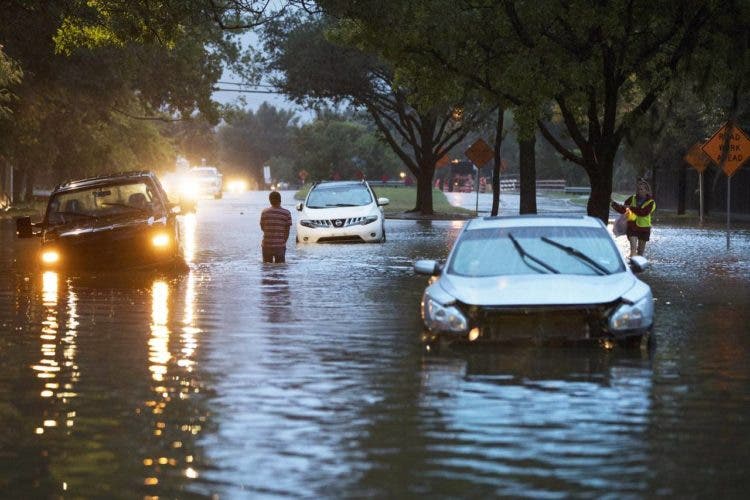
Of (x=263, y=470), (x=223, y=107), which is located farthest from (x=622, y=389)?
(x=223, y=107)

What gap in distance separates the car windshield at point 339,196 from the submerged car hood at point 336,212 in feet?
1.48

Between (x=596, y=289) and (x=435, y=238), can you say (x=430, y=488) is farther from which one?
(x=435, y=238)

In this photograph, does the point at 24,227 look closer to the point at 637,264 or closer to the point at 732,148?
the point at 637,264

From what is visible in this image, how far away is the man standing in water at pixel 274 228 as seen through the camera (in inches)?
1018

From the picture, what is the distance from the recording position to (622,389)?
458 inches

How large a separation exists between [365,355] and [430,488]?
6.19 metres

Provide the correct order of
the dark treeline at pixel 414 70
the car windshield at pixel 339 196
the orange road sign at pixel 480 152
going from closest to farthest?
the dark treeline at pixel 414 70, the car windshield at pixel 339 196, the orange road sign at pixel 480 152

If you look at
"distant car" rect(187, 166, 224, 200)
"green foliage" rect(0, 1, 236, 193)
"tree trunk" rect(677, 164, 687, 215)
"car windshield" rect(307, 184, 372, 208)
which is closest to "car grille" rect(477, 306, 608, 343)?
"green foliage" rect(0, 1, 236, 193)

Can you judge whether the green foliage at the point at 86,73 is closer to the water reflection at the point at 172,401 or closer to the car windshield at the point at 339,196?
the car windshield at the point at 339,196

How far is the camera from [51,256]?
2427 centimetres

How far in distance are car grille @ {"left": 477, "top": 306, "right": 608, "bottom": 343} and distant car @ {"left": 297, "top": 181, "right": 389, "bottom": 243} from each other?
71.4 feet

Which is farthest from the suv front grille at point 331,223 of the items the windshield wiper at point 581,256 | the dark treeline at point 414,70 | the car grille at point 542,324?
the car grille at point 542,324

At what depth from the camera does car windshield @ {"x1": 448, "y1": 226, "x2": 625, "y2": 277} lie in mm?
14336

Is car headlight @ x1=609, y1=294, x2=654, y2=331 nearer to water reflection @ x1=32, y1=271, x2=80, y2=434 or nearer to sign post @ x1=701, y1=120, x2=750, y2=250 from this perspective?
water reflection @ x1=32, y1=271, x2=80, y2=434
